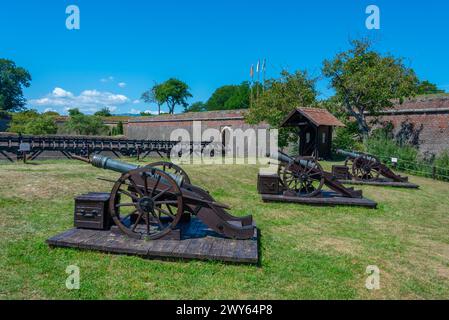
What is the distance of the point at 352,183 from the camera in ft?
39.8

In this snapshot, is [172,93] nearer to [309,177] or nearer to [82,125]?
[82,125]

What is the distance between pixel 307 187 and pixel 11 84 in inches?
2408

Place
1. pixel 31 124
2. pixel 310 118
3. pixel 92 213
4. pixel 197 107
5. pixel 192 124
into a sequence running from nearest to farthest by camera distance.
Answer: pixel 92 213, pixel 310 118, pixel 31 124, pixel 192 124, pixel 197 107

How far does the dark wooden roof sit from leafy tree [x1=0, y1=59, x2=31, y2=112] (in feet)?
173

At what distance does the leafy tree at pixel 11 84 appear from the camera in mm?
55900

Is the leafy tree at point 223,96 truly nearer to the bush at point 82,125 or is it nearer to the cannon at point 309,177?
the bush at point 82,125

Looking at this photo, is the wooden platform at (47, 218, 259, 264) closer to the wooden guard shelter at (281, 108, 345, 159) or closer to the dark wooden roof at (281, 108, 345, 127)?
the dark wooden roof at (281, 108, 345, 127)

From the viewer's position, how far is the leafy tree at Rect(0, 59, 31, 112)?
55.9 meters

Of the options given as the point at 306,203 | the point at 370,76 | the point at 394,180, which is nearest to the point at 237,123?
the point at 370,76

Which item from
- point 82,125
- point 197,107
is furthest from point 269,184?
point 197,107

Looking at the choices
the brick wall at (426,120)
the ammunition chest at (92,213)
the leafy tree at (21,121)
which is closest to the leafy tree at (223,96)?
the leafy tree at (21,121)

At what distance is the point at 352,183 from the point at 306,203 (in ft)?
14.7

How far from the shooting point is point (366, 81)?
1914 centimetres
